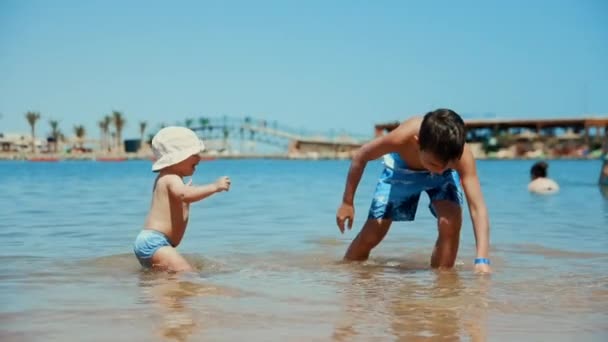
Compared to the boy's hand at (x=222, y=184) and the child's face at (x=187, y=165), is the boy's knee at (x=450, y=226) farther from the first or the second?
the child's face at (x=187, y=165)

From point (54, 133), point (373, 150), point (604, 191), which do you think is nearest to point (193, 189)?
point (373, 150)

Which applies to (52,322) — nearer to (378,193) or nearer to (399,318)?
(399,318)

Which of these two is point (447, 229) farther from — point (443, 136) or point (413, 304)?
point (413, 304)

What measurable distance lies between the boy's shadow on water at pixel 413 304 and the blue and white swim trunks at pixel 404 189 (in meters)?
0.40

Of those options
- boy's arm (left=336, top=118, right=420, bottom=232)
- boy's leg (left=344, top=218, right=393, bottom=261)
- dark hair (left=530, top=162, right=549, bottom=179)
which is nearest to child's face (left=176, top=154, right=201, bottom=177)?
boy's arm (left=336, top=118, right=420, bottom=232)

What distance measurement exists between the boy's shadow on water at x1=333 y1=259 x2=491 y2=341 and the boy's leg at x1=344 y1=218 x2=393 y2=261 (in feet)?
0.73

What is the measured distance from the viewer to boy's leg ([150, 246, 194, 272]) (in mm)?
4965

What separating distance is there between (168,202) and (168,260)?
1.23 feet

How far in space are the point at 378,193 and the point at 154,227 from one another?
150 centimetres

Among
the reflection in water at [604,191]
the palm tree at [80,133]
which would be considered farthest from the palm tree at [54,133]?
the reflection in water at [604,191]

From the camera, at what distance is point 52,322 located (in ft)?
11.4

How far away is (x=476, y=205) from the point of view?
4.62 metres

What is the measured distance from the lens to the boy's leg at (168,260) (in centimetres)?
496

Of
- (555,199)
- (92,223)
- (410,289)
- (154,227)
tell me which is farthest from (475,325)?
(555,199)
